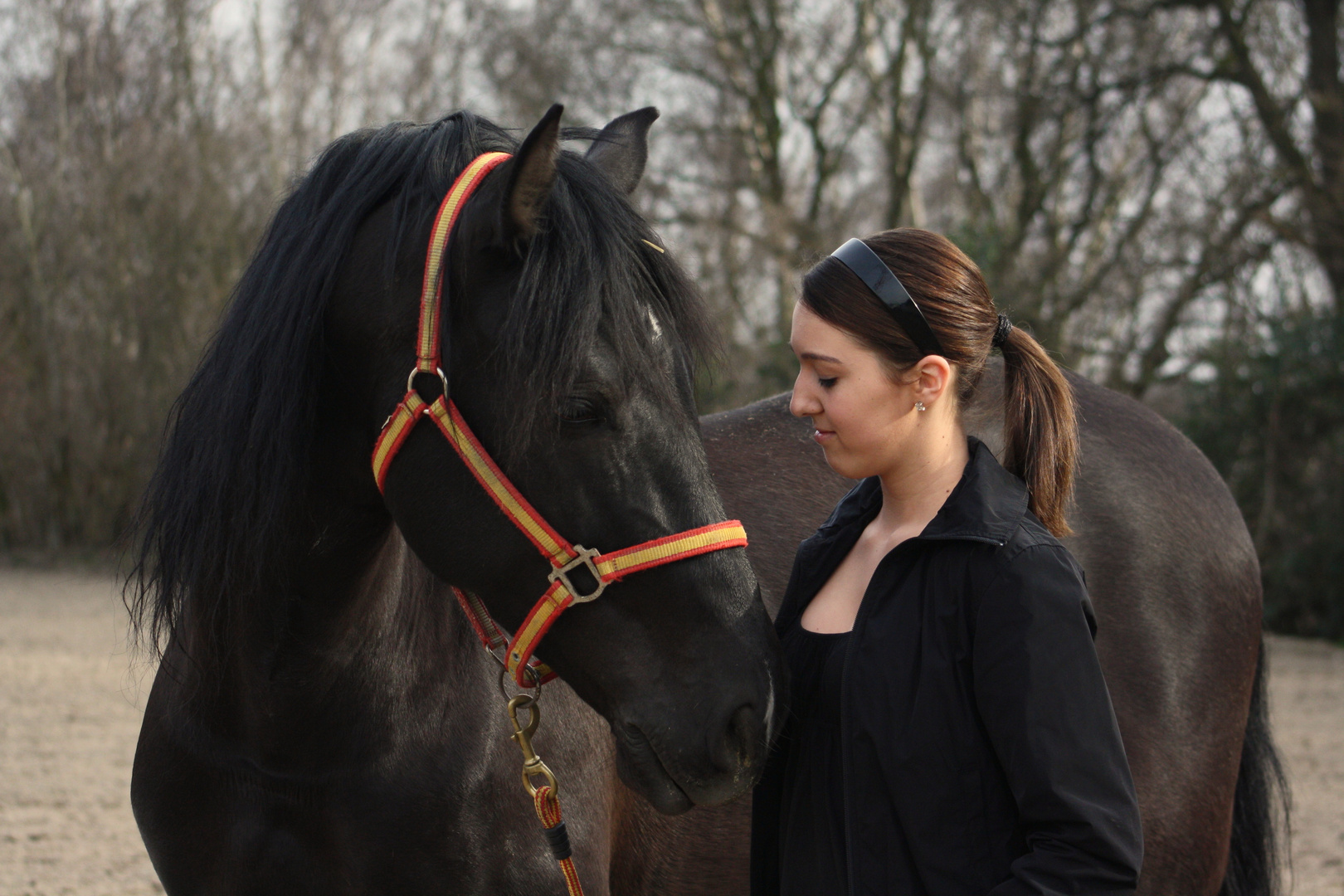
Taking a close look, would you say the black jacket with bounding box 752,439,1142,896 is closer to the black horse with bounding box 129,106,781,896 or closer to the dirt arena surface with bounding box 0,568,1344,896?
the black horse with bounding box 129,106,781,896

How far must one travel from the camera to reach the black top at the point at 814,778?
60.1 inches

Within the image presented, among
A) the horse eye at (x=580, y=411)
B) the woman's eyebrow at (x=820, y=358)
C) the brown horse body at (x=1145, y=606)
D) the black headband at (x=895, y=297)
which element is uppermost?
the black headband at (x=895, y=297)

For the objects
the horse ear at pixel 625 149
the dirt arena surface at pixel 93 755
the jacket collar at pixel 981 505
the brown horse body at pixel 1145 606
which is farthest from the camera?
the dirt arena surface at pixel 93 755

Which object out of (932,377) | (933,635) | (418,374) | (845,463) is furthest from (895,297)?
(418,374)

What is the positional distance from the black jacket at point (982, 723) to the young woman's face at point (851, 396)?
0.12 meters

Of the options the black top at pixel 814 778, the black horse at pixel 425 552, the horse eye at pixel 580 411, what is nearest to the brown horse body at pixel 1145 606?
the black horse at pixel 425 552

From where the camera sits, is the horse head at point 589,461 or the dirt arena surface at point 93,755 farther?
the dirt arena surface at point 93,755

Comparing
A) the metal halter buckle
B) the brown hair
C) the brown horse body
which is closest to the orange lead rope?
the metal halter buckle

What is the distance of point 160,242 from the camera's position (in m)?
14.7

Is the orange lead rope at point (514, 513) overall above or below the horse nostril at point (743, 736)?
above

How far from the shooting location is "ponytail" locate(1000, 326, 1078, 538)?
1578 mm

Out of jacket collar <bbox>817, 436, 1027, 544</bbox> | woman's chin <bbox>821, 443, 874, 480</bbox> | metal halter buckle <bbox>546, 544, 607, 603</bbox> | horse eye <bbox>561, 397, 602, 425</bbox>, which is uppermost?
horse eye <bbox>561, 397, 602, 425</bbox>

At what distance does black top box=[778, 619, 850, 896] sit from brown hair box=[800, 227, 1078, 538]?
39cm

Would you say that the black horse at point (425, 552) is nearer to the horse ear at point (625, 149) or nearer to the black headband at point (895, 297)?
the horse ear at point (625, 149)
